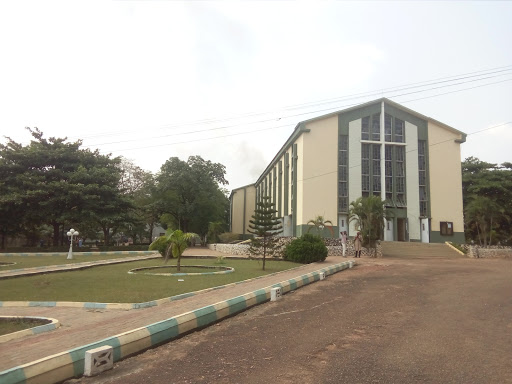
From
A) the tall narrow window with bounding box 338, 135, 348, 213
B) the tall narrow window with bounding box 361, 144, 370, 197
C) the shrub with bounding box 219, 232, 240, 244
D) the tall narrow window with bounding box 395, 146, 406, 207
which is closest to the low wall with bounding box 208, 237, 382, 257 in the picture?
the tall narrow window with bounding box 338, 135, 348, 213

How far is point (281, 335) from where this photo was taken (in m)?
5.89

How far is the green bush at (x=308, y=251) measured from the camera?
19188 millimetres

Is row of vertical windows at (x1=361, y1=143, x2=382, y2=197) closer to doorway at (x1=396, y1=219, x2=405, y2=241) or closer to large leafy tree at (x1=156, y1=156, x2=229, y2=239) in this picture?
doorway at (x1=396, y1=219, x2=405, y2=241)

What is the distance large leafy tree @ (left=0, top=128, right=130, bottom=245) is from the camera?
2798cm

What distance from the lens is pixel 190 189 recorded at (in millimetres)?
39094

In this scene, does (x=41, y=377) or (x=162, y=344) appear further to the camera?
(x=162, y=344)

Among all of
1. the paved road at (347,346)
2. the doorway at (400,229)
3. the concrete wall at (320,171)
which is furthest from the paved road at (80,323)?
the doorway at (400,229)

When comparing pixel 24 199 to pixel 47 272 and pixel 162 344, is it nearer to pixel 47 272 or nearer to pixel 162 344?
pixel 47 272

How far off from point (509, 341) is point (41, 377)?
6001 millimetres

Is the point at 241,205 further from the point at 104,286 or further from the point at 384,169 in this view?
the point at 104,286

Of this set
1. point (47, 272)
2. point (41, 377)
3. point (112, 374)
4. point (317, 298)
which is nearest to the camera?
point (41, 377)

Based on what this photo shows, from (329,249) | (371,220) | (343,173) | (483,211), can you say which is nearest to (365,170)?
(343,173)

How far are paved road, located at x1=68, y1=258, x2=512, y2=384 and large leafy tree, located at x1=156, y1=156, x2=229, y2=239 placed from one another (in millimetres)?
30829

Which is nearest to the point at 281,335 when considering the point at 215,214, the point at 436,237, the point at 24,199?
the point at 24,199
